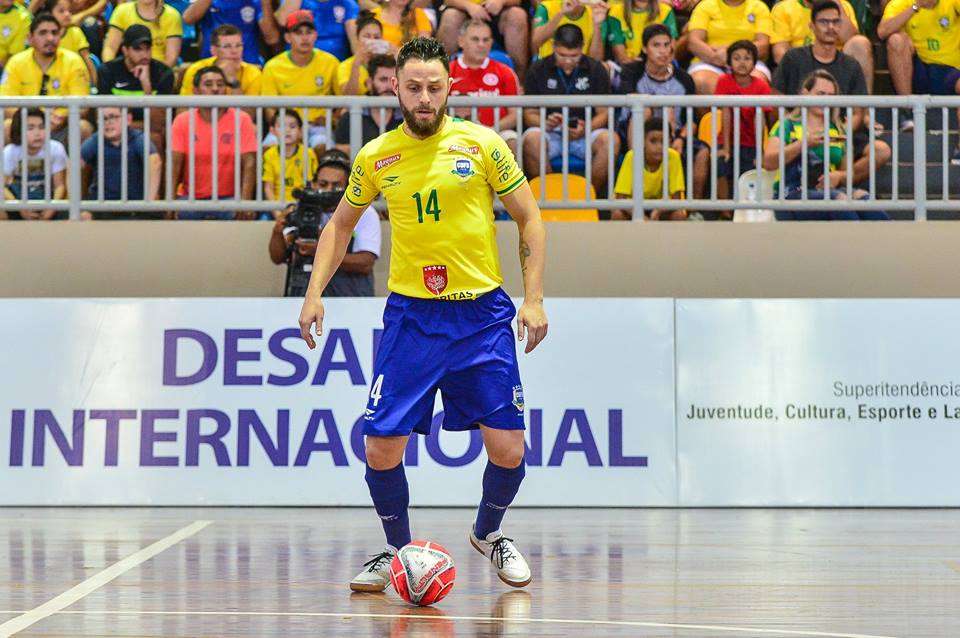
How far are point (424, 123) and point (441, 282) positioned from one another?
2.14ft

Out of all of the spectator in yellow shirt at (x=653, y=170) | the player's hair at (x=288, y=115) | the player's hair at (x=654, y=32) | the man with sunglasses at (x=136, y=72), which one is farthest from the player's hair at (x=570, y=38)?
the man with sunglasses at (x=136, y=72)

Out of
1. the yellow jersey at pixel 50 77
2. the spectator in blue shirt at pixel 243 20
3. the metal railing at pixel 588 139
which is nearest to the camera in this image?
the metal railing at pixel 588 139

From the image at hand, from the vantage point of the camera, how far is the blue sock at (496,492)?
269 inches

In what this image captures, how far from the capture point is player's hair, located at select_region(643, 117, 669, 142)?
39.4 ft

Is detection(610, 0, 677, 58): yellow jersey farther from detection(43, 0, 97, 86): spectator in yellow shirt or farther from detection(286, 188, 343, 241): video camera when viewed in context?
detection(43, 0, 97, 86): spectator in yellow shirt

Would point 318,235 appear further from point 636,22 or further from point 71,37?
point 71,37

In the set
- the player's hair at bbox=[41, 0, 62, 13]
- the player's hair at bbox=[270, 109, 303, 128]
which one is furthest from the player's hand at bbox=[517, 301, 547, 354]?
the player's hair at bbox=[41, 0, 62, 13]

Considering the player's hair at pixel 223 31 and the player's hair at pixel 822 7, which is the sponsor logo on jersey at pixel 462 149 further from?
the player's hair at pixel 822 7

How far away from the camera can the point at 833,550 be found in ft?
27.5

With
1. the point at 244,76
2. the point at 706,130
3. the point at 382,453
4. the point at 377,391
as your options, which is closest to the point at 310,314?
the point at 377,391

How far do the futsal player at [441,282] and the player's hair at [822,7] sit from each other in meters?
7.41

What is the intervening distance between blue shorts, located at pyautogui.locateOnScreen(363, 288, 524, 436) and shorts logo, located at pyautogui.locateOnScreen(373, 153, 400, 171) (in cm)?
55

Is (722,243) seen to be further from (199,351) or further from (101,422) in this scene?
(101,422)

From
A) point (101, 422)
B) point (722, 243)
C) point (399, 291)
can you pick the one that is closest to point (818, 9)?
point (722, 243)
